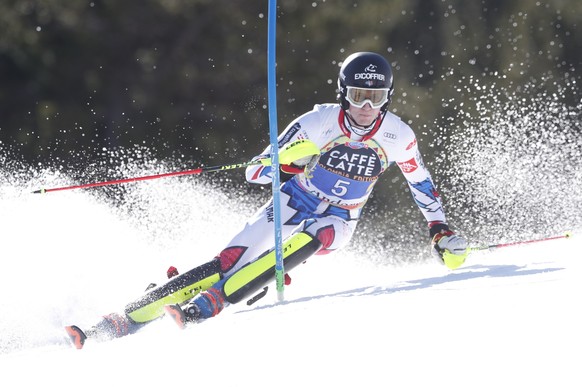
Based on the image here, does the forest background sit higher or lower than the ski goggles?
higher

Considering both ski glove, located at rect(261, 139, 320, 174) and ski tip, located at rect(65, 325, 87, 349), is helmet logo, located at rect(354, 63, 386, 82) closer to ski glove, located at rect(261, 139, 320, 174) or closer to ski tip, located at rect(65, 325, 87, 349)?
ski glove, located at rect(261, 139, 320, 174)

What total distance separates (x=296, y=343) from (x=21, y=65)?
16.3 meters

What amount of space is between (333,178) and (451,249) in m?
0.75

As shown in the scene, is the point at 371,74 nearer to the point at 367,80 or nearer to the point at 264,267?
the point at 367,80

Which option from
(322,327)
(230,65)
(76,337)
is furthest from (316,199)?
(230,65)

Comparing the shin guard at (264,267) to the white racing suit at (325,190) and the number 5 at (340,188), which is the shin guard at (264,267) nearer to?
the white racing suit at (325,190)

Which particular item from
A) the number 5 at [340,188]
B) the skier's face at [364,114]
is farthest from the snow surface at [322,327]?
the skier's face at [364,114]

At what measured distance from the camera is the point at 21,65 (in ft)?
59.6

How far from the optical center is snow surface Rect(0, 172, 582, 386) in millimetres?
2652

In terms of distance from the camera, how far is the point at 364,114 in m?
4.87

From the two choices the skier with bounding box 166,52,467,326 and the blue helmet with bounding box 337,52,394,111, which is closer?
the skier with bounding box 166,52,467,326

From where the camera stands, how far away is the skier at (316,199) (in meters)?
4.45

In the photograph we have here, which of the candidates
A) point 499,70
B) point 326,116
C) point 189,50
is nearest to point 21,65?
point 189,50

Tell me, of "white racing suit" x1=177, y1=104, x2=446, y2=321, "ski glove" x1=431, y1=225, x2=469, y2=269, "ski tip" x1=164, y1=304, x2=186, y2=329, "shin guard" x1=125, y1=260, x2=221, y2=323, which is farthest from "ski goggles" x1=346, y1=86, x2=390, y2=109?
"ski tip" x1=164, y1=304, x2=186, y2=329
